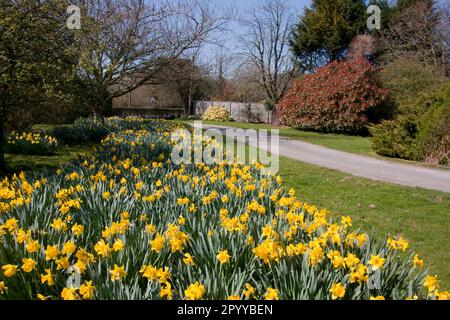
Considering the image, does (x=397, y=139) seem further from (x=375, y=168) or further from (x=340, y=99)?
(x=340, y=99)

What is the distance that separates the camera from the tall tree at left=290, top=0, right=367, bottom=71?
3152 centimetres

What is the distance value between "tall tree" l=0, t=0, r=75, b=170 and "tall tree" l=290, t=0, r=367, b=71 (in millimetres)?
28081

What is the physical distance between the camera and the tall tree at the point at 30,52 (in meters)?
6.30

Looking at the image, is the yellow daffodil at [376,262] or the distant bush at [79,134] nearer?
the yellow daffodil at [376,262]

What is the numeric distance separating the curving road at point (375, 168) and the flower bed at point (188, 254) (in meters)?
5.55

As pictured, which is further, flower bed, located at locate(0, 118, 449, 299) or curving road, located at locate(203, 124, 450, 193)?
curving road, located at locate(203, 124, 450, 193)

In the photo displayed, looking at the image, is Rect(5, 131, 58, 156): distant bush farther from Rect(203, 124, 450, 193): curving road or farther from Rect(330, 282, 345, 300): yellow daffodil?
Rect(330, 282, 345, 300): yellow daffodil

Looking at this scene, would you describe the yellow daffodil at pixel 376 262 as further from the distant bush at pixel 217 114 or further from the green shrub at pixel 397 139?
the distant bush at pixel 217 114

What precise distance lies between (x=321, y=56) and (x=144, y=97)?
1803 centimetres

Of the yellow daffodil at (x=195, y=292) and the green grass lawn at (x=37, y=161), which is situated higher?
the yellow daffodil at (x=195, y=292)

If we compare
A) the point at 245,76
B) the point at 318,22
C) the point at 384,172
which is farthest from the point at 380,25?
the point at 384,172

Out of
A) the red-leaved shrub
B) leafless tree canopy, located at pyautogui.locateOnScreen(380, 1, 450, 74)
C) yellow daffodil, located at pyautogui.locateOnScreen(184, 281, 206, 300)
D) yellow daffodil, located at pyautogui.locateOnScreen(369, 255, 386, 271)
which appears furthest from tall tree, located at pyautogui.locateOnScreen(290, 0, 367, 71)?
yellow daffodil, located at pyautogui.locateOnScreen(184, 281, 206, 300)

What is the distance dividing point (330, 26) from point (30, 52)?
96.9 ft

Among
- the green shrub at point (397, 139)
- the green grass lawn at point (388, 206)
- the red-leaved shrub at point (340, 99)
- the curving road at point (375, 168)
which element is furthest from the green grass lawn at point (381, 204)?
the red-leaved shrub at point (340, 99)
